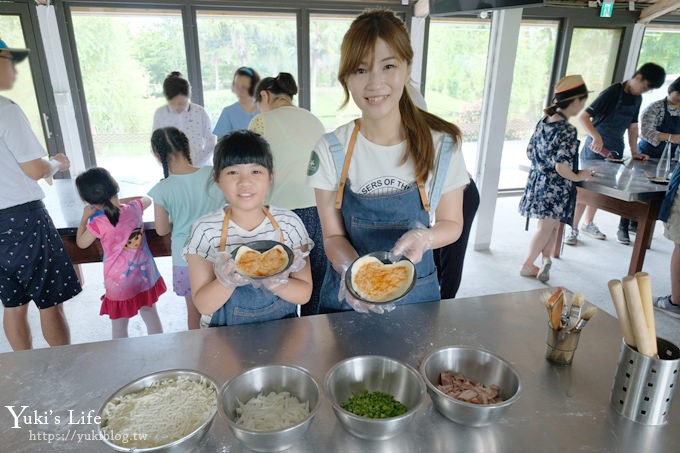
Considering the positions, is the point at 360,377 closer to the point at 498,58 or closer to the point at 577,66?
the point at 498,58

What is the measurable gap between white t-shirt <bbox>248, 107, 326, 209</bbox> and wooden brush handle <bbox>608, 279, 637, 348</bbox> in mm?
1663

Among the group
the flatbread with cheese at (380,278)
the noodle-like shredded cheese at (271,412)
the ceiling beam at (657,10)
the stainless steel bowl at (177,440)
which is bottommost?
the noodle-like shredded cheese at (271,412)

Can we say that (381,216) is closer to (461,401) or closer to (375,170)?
(375,170)

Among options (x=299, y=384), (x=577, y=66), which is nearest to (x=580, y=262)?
(x=577, y=66)

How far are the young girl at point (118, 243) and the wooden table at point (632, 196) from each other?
3266 mm

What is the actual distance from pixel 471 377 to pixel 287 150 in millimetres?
1631

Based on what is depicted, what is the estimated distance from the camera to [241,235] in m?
1.45

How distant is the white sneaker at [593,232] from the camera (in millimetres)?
4633

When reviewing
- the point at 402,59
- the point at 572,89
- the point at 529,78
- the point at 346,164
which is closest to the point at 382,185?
the point at 346,164

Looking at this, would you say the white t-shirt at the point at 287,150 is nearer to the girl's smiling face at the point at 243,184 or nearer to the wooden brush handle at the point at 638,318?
the girl's smiling face at the point at 243,184

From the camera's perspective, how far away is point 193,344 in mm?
1234

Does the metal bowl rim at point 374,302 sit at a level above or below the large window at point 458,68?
below

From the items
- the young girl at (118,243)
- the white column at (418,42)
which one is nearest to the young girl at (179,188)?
the young girl at (118,243)

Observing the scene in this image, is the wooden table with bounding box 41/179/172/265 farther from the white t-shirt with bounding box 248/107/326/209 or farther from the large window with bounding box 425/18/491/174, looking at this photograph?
the large window with bounding box 425/18/491/174
